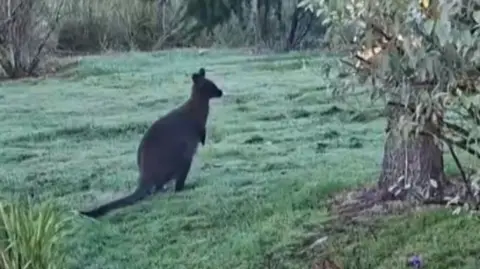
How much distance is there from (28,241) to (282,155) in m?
2.45

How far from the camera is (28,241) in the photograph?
4.21 meters

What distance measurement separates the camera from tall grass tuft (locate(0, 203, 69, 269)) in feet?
13.8

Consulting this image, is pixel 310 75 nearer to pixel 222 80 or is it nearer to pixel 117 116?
pixel 222 80

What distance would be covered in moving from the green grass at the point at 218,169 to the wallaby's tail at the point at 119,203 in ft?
0.11

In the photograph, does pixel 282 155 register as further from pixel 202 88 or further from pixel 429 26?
pixel 429 26

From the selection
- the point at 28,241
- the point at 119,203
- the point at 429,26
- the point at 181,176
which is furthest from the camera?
the point at 181,176

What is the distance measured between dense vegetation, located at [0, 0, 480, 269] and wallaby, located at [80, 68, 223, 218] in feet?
0.26

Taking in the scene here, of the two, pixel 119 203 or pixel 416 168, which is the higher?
pixel 416 168

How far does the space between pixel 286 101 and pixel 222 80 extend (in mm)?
1265

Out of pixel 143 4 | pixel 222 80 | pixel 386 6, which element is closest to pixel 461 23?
pixel 386 6

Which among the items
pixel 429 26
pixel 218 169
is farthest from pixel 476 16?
pixel 218 169

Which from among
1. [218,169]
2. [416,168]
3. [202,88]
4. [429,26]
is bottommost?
[218,169]

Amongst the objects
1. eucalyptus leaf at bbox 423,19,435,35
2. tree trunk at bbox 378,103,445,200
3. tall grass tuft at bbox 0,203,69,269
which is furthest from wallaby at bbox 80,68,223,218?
eucalyptus leaf at bbox 423,19,435,35

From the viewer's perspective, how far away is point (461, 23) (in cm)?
218
